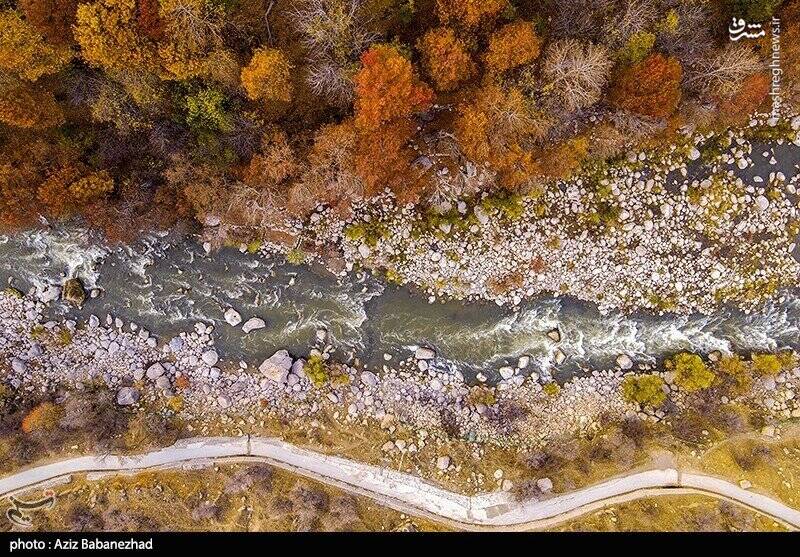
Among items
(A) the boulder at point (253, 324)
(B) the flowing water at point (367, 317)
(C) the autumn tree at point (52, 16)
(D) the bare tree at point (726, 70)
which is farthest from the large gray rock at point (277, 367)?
(D) the bare tree at point (726, 70)

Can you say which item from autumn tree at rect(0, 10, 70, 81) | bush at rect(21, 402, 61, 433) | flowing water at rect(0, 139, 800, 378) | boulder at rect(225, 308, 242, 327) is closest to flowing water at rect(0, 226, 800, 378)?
flowing water at rect(0, 139, 800, 378)

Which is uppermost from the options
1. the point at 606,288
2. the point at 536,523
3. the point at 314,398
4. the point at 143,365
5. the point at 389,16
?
the point at 389,16

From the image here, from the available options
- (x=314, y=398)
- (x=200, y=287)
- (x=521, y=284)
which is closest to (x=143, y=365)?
(x=200, y=287)

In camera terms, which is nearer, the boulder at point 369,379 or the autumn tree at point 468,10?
the autumn tree at point 468,10

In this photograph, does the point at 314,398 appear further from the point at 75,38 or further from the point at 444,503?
the point at 75,38

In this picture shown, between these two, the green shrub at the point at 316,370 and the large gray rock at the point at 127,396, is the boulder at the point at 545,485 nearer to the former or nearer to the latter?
the green shrub at the point at 316,370

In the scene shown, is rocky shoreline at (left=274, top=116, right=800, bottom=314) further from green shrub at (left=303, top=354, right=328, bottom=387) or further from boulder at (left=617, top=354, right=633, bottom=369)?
green shrub at (left=303, top=354, right=328, bottom=387)
